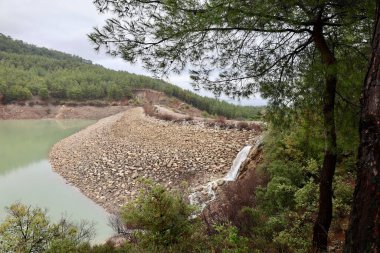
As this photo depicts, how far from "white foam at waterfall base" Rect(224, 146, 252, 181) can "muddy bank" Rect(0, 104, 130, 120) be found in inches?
1296

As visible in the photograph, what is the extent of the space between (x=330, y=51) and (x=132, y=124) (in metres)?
20.4

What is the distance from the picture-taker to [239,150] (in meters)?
14.0

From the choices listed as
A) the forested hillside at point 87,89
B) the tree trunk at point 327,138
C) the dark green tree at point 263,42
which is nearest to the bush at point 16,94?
the forested hillside at point 87,89

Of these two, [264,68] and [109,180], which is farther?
[109,180]

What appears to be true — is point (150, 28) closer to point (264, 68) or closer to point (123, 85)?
point (264, 68)

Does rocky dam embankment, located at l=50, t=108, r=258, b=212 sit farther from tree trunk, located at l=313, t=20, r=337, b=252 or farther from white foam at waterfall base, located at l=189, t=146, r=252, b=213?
tree trunk, located at l=313, t=20, r=337, b=252

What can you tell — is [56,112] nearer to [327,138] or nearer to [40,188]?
[40,188]

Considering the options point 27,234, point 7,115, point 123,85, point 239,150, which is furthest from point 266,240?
point 123,85

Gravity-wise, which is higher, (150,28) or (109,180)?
(150,28)

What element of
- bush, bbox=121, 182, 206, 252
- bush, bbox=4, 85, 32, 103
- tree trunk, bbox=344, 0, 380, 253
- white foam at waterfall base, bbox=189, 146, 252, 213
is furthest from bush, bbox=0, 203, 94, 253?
bush, bbox=4, 85, 32, 103

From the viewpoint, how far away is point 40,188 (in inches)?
550

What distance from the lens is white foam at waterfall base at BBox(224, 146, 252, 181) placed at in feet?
39.2

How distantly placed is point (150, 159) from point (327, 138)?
12401 mm

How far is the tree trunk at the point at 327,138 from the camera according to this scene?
135 inches
